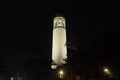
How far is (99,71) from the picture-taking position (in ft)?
155

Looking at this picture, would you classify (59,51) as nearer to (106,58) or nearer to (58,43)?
(58,43)

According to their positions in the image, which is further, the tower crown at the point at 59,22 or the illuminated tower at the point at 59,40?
the tower crown at the point at 59,22

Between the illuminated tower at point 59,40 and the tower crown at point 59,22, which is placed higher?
the tower crown at point 59,22

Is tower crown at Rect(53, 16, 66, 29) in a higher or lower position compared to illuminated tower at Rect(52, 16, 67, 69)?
higher

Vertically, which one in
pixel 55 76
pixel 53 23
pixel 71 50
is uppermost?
pixel 53 23

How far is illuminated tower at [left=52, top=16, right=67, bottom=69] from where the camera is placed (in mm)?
83387

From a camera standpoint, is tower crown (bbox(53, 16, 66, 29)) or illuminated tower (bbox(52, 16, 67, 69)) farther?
tower crown (bbox(53, 16, 66, 29))

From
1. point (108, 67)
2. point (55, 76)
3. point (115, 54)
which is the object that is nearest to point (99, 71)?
point (108, 67)

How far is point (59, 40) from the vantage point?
283 feet

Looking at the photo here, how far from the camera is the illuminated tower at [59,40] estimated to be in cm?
8339

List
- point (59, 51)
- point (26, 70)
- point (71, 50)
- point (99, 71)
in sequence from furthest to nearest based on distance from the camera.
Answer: point (59, 51), point (26, 70), point (71, 50), point (99, 71)

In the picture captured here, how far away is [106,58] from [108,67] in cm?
212

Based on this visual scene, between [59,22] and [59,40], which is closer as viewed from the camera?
[59,40]

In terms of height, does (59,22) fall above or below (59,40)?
above
